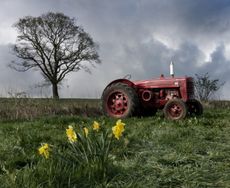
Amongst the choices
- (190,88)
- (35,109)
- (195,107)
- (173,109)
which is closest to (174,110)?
(173,109)

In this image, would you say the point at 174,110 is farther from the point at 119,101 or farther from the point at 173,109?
the point at 119,101

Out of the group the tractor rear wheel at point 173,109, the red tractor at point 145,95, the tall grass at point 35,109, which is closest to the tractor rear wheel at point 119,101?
the red tractor at point 145,95

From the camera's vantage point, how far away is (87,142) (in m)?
Result: 5.40

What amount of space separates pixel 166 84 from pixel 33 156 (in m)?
8.20

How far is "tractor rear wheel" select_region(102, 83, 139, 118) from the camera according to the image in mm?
13680

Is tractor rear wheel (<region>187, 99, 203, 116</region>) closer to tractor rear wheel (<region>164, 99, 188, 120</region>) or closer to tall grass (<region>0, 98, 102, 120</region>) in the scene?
tractor rear wheel (<region>164, 99, 188, 120</region>)

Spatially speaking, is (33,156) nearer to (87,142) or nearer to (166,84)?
(87,142)

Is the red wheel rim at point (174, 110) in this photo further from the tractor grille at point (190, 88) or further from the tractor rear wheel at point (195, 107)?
the tractor rear wheel at point (195, 107)

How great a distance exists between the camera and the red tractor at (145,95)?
45.0ft

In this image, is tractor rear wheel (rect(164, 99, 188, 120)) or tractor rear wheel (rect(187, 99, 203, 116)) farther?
tractor rear wheel (rect(187, 99, 203, 116))

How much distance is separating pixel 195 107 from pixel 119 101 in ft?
7.02

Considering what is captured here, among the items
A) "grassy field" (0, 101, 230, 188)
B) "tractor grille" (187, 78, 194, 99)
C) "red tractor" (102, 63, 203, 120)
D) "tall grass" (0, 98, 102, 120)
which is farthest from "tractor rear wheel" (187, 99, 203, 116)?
"grassy field" (0, 101, 230, 188)

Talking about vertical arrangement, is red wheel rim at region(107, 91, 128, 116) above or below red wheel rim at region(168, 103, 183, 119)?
above

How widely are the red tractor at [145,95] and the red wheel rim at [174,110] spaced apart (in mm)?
376
